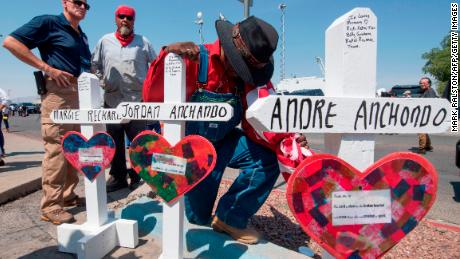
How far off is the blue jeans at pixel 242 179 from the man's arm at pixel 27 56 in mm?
1441

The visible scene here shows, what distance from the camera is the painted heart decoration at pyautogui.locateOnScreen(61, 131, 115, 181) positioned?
220 centimetres

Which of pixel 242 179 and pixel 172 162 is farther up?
pixel 172 162

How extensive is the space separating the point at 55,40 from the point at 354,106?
251cm

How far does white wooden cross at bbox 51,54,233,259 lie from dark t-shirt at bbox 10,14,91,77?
60cm

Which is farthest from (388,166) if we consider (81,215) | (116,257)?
(81,215)

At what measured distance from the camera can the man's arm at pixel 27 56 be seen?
2.50 metres

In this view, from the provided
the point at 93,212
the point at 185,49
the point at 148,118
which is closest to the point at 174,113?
the point at 148,118

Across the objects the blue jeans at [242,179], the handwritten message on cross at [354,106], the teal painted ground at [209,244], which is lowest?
the teal painted ground at [209,244]

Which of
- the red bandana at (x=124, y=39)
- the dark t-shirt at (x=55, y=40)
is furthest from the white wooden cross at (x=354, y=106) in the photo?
the red bandana at (x=124, y=39)

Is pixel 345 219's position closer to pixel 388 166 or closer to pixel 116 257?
pixel 388 166

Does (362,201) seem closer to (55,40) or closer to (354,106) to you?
(354,106)

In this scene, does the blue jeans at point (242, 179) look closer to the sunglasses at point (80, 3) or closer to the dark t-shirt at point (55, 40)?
the dark t-shirt at point (55, 40)

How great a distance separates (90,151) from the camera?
7.34ft

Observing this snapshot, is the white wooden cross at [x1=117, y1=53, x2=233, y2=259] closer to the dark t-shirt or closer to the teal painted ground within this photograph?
the teal painted ground
